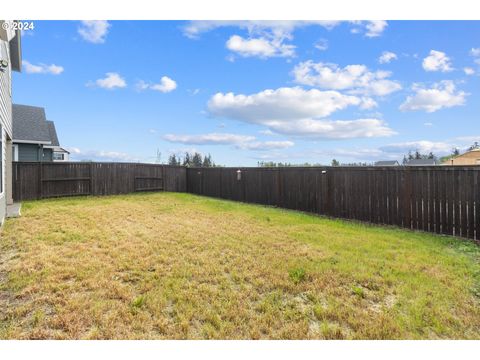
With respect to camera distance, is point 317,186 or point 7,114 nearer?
point 7,114

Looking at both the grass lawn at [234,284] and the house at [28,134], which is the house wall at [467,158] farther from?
the house at [28,134]

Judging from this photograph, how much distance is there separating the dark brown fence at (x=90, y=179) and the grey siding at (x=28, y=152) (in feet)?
14.1

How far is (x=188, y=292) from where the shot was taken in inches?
117

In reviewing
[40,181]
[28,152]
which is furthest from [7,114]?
[28,152]

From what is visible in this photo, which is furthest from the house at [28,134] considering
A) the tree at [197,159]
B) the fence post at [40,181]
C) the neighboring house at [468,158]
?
the neighboring house at [468,158]

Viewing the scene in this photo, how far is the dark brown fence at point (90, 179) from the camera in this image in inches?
404

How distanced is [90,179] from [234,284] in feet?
36.3

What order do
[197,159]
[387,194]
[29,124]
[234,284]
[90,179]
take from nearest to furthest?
[234,284]
[387,194]
[90,179]
[29,124]
[197,159]

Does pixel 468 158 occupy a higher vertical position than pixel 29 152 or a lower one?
A: higher

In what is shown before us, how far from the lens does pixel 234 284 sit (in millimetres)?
3215

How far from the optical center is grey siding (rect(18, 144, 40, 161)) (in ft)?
44.7

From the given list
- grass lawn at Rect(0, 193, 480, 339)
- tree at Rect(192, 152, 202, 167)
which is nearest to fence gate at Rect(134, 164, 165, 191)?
grass lawn at Rect(0, 193, 480, 339)

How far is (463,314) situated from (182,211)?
7063 mm

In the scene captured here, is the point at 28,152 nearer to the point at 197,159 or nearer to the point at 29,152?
the point at 29,152
